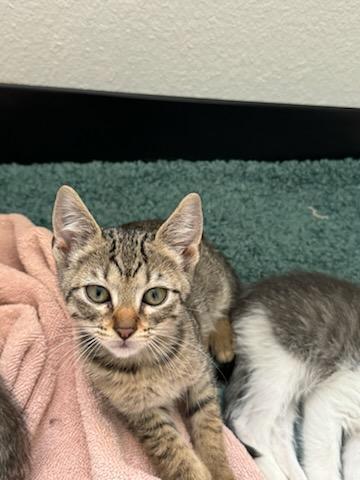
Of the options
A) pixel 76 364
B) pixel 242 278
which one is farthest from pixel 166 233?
pixel 242 278

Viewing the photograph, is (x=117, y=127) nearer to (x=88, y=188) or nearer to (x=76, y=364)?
(x=88, y=188)

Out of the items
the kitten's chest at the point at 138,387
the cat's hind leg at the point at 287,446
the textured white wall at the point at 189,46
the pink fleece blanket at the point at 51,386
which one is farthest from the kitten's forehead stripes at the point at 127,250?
the textured white wall at the point at 189,46

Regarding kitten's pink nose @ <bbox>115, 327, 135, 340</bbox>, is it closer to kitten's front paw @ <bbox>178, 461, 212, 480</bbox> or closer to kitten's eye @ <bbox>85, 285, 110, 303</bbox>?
kitten's eye @ <bbox>85, 285, 110, 303</bbox>

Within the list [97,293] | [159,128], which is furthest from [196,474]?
[159,128]

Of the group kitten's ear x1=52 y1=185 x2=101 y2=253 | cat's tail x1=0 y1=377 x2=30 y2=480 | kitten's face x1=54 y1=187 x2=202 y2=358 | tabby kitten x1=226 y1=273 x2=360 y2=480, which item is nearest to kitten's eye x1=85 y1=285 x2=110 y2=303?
kitten's face x1=54 y1=187 x2=202 y2=358

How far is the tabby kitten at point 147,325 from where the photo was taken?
130 centimetres

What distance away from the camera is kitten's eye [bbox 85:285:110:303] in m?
1.31

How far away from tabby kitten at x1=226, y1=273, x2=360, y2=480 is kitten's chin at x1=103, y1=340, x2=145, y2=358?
1.39 ft

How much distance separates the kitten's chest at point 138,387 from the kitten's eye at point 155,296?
168 mm

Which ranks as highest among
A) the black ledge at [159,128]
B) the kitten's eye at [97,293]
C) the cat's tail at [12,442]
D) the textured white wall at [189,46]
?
the textured white wall at [189,46]

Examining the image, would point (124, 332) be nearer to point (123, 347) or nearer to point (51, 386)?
point (123, 347)

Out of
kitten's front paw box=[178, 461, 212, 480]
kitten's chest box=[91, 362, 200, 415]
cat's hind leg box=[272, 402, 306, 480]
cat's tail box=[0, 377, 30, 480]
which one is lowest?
cat's hind leg box=[272, 402, 306, 480]

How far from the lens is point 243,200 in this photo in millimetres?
2072

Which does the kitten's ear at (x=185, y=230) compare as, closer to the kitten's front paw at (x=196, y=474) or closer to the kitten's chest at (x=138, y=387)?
the kitten's chest at (x=138, y=387)
